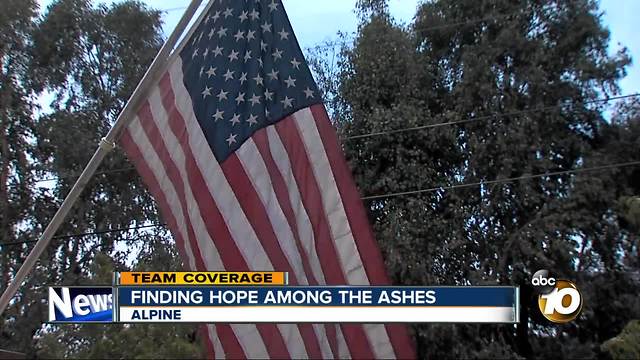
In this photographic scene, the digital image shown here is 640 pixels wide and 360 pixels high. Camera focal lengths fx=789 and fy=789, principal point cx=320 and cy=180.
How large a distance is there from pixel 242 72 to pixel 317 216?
164cm

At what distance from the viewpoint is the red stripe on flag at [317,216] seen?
24.0ft

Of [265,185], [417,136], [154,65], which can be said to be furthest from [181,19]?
[417,136]

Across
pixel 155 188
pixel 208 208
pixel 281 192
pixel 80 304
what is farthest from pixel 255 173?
pixel 80 304

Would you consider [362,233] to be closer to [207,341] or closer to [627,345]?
[207,341]

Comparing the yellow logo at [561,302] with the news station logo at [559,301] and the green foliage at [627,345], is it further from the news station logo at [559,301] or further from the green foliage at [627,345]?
the green foliage at [627,345]

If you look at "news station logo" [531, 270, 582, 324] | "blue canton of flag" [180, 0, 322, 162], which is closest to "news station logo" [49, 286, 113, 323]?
"blue canton of flag" [180, 0, 322, 162]

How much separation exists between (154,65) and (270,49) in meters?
1.17

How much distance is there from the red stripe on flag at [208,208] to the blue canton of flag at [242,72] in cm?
21

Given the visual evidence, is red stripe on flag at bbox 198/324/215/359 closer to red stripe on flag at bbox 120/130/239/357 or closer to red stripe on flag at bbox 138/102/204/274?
red stripe on flag at bbox 120/130/239/357

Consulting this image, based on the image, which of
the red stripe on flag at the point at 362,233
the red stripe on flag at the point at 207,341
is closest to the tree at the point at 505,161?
the red stripe on flag at the point at 362,233

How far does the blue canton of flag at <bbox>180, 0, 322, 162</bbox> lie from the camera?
7.77m

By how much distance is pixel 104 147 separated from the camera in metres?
7.38

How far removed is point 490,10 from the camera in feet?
62.2

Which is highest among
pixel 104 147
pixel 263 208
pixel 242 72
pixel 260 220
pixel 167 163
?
pixel 242 72
